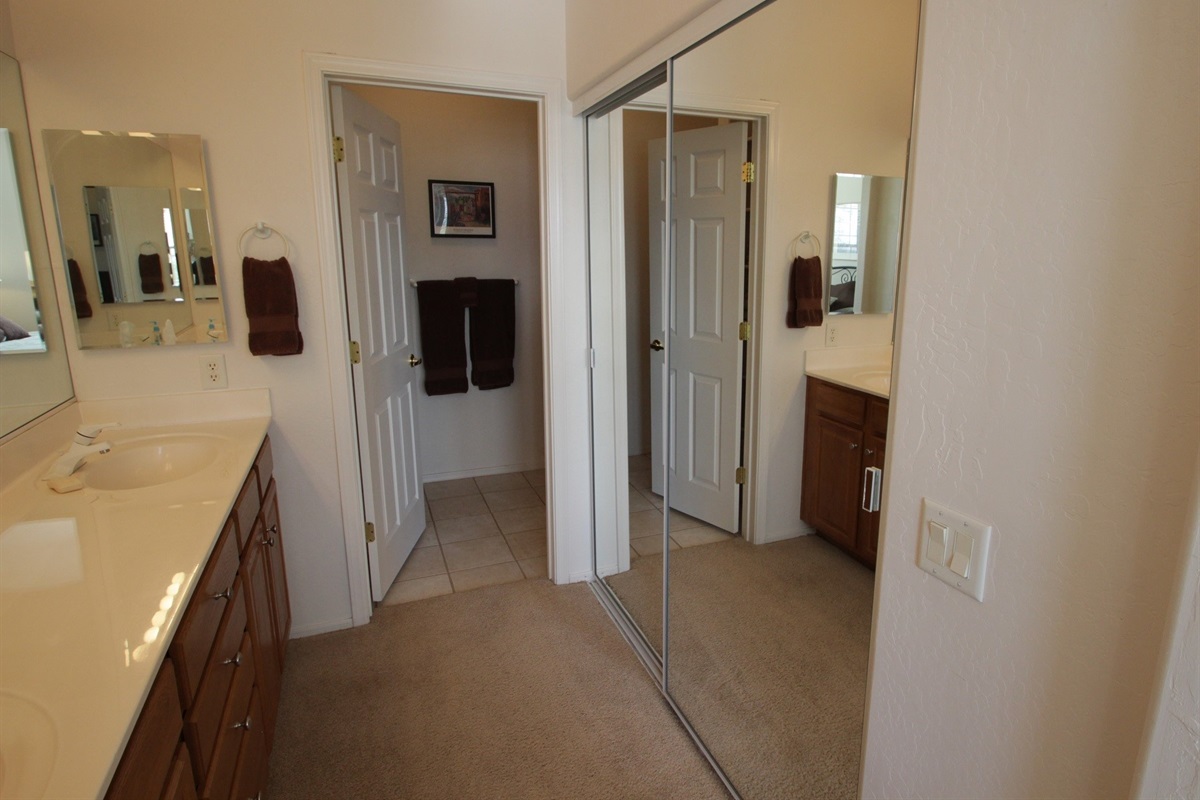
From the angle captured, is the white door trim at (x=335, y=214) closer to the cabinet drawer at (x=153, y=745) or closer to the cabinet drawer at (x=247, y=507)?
the cabinet drawer at (x=247, y=507)

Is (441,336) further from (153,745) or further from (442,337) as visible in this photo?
(153,745)

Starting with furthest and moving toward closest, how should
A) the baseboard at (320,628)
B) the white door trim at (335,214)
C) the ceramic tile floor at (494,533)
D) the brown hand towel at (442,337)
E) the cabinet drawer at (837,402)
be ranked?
the brown hand towel at (442,337), the baseboard at (320,628), the ceramic tile floor at (494,533), the white door trim at (335,214), the cabinet drawer at (837,402)

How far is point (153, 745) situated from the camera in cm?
90

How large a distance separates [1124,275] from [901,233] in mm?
368

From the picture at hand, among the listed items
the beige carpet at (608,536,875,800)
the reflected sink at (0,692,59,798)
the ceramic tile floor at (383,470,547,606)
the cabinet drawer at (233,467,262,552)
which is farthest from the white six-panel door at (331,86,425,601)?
the reflected sink at (0,692,59,798)

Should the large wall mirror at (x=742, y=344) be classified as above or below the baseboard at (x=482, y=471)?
above

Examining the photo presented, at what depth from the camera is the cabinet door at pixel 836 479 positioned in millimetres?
1323

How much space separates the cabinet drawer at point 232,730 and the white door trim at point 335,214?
37.0 inches

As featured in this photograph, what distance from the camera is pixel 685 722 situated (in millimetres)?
2059

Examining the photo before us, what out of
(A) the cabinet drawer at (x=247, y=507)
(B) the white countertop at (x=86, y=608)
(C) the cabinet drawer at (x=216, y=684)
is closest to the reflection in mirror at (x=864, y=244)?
(B) the white countertop at (x=86, y=608)

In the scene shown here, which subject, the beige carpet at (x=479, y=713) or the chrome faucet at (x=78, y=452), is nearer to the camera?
the chrome faucet at (x=78, y=452)

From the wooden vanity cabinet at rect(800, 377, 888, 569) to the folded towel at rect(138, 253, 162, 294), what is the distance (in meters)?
2.04

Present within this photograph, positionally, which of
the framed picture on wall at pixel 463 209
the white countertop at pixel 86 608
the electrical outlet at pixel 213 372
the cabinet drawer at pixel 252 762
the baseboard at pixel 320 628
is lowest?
the baseboard at pixel 320 628

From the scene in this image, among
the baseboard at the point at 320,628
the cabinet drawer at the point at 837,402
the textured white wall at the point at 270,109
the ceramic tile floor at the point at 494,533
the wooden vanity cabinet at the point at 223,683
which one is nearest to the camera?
the wooden vanity cabinet at the point at 223,683
